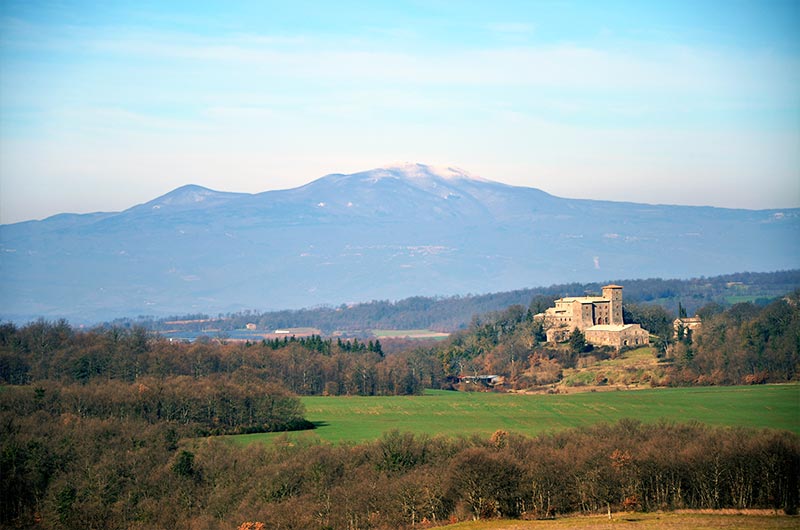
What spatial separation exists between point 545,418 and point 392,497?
29211mm

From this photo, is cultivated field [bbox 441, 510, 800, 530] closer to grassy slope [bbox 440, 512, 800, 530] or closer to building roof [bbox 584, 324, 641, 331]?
grassy slope [bbox 440, 512, 800, 530]

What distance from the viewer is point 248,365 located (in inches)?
4188

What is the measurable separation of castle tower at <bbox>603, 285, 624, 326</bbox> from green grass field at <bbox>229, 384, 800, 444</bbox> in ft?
111

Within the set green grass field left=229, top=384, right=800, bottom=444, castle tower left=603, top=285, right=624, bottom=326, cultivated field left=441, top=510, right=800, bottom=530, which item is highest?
castle tower left=603, top=285, right=624, bottom=326

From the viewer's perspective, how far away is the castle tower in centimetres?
13212

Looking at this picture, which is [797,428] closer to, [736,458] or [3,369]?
[736,458]

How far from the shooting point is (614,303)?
132750 mm

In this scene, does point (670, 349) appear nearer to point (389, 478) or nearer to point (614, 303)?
point (614, 303)

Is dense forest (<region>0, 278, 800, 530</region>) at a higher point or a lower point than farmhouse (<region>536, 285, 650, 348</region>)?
lower

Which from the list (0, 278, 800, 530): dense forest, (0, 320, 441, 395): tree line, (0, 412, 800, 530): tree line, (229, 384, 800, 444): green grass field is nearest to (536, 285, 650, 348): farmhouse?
(0, 320, 441, 395): tree line

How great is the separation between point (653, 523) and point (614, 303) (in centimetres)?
8576

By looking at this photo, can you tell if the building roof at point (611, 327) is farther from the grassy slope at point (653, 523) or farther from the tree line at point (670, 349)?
the grassy slope at point (653, 523)

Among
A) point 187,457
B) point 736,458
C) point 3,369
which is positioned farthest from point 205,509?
point 3,369

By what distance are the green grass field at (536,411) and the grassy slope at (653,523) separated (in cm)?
1871
